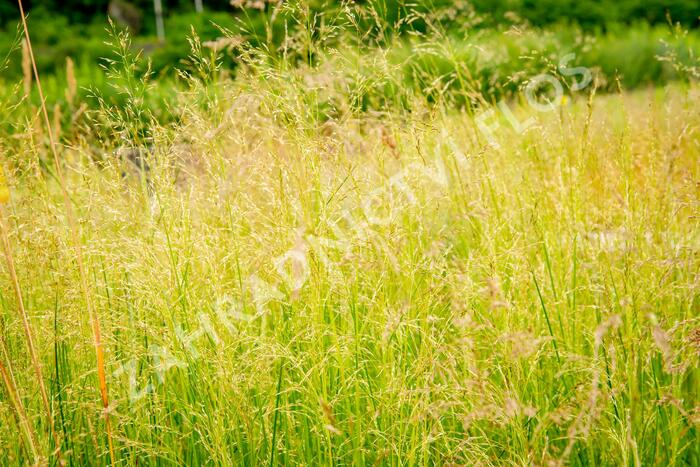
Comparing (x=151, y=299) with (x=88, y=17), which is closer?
(x=151, y=299)

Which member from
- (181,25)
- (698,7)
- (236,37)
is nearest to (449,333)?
(236,37)

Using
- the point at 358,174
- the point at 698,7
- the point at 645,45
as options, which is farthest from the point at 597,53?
the point at 358,174

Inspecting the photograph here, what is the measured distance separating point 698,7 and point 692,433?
13051 mm

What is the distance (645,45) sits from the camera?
860 cm

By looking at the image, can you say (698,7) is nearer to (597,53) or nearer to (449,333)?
(597,53)

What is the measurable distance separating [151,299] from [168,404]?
0.24m

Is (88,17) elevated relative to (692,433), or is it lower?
lower

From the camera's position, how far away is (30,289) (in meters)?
1.90

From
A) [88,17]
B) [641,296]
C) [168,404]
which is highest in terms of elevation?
[641,296]

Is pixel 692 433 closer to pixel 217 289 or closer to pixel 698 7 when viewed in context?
pixel 217 289

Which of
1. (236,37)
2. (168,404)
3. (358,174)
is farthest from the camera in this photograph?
(358,174)

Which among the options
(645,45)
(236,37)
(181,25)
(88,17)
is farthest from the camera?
(88,17)

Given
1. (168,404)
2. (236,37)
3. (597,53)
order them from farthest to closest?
(597,53)
(236,37)
(168,404)

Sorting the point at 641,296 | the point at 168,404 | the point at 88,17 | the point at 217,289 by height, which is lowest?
the point at 88,17
